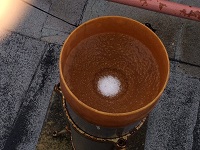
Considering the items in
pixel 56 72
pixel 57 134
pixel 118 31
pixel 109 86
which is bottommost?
pixel 57 134

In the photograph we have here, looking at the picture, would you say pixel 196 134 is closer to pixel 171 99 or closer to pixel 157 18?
pixel 171 99

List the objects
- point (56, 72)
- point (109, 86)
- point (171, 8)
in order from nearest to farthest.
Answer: point (109, 86) < point (171, 8) < point (56, 72)

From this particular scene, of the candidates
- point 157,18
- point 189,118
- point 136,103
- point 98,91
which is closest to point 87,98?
point 98,91

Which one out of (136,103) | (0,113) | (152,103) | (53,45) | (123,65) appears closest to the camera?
(152,103)

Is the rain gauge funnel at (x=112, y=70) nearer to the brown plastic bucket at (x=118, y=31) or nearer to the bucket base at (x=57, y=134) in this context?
the brown plastic bucket at (x=118, y=31)

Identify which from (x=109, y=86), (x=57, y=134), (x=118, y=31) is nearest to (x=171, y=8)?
(x=118, y=31)

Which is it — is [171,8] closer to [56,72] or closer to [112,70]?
[112,70]

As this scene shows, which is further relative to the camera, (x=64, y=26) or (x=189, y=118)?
(x=64, y=26)

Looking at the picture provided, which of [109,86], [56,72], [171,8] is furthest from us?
[56,72]

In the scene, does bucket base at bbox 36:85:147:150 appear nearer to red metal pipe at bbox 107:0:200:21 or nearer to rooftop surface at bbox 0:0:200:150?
rooftop surface at bbox 0:0:200:150
